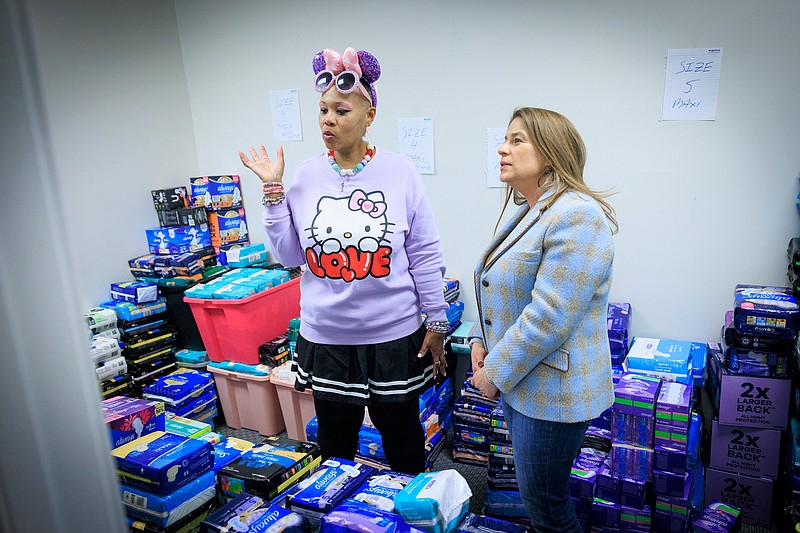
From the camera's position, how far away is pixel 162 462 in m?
1.41

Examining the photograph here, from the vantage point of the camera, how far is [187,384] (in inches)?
117

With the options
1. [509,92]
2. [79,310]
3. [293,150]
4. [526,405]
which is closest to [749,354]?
[526,405]

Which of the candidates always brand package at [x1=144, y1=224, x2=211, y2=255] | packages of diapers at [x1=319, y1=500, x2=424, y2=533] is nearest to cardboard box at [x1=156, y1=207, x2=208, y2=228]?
always brand package at [x1=144, y1=224, x2=211, y2=255]

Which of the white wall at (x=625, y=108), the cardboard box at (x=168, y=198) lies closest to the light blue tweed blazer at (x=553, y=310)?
the white wall at (x=625, y=108)

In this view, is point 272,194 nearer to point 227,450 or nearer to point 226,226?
point 227,450

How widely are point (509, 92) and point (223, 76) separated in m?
1.89

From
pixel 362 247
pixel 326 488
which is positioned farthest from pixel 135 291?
pixel 326 488

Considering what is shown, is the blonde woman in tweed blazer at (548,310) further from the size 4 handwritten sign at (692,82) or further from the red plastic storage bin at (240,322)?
the red plastic storage bin at (240,322)

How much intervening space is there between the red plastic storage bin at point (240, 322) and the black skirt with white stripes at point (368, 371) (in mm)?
1321

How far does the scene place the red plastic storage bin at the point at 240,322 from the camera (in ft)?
9.68

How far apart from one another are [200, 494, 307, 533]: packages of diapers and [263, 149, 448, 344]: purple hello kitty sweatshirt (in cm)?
54

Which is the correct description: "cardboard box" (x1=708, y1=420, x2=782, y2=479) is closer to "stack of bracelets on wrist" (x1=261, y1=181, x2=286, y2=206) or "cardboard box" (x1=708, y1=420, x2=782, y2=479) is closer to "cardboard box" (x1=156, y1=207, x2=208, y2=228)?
"stack of bracelets on wrist" (x1=261, y1=181, x2=286, y2=206)

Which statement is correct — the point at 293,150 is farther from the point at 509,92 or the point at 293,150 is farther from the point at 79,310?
the point at 79,310

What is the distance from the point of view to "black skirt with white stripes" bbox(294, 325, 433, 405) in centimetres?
169
